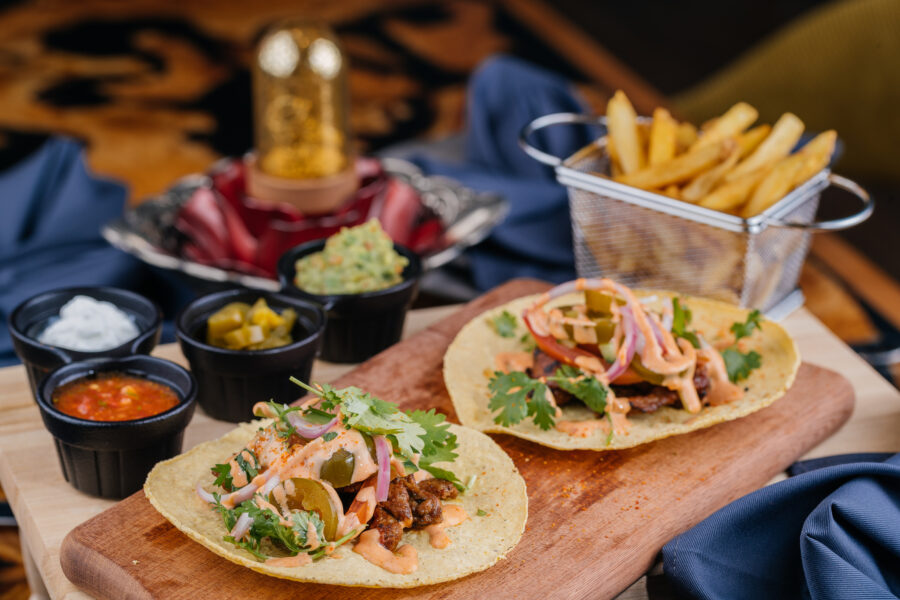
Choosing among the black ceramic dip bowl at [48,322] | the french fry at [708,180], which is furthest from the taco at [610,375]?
the black ceramic dip bowl at [48,322]

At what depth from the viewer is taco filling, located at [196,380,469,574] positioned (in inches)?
69.4

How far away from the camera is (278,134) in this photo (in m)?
3.55

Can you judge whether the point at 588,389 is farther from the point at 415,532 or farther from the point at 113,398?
the point at 113,398

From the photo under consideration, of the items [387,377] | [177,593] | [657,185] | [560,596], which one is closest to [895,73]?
[657,185]

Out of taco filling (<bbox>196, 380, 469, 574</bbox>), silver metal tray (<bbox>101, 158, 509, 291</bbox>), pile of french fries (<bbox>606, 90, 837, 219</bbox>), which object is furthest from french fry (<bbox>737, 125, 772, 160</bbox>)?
taco filling (<bbox>196, 380, 469, 574</bbox>)

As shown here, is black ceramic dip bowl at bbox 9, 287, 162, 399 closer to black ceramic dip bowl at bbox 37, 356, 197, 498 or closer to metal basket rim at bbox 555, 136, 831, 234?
black ceramic dip bowl at bbox 37, 356, 197, 498

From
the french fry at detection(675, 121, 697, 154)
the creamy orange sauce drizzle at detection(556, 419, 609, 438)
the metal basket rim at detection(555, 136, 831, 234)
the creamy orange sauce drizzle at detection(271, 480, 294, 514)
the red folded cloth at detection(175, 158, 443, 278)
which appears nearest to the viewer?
the creamy orange sauce drizzle at detection(271, 480, 294, 514)

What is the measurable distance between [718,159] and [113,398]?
165 centimetres

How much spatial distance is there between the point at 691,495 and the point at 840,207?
→ 3.63m

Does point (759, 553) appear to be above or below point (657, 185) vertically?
below

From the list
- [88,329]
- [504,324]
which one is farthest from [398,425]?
Result: [88,329]

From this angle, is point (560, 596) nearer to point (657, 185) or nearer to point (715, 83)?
point (657, 185)

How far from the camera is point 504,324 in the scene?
2.61 m

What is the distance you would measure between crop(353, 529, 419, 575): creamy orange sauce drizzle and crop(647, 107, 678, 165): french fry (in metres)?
1.46
